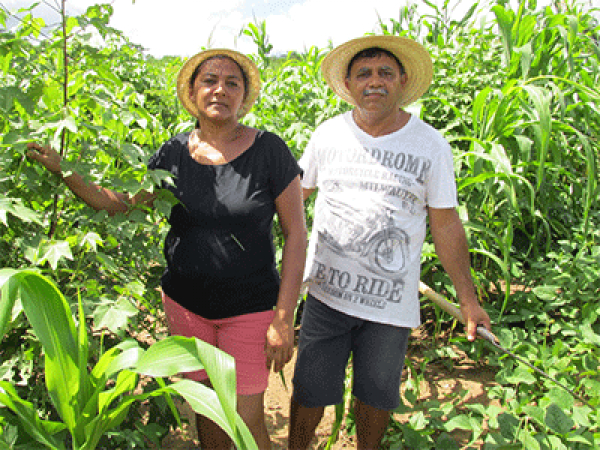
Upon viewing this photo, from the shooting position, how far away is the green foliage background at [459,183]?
1.31 m

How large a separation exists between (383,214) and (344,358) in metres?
0.52

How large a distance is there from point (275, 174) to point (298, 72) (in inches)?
98.0

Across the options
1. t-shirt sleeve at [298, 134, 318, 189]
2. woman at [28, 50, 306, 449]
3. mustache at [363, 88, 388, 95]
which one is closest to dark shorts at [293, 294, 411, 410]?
woman at [28, 50, 306, 449]

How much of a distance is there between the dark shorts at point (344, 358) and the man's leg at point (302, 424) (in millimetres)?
37

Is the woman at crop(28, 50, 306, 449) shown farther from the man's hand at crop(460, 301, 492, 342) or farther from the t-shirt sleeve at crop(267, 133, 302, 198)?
the man's hand at crop(460, 301, 492, 342)

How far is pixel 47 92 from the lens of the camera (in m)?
1.29

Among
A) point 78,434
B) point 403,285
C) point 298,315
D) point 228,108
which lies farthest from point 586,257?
point 78,434

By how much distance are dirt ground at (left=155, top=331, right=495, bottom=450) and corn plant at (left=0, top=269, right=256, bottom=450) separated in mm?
1025

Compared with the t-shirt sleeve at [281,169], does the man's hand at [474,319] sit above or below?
below

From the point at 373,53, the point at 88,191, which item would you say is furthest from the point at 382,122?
the point at 88,191

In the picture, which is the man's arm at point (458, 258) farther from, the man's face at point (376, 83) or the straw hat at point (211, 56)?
the straw hat at point (211, 56)

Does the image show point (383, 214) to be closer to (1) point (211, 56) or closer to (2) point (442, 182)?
(2) point (442, 182)

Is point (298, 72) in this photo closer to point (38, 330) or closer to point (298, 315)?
point (298, 315)

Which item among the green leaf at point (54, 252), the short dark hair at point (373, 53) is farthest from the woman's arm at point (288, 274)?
the green leaf at point (54, 252)
